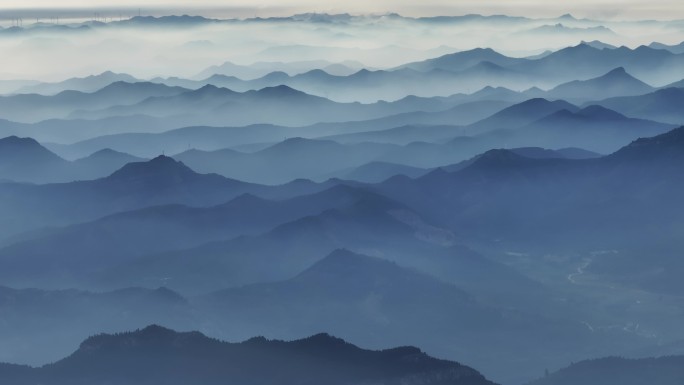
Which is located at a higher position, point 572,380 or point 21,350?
point 21,350

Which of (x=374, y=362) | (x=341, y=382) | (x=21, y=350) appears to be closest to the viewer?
(x=341, y=382)

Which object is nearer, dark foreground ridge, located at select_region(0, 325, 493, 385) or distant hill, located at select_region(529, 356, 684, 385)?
dark foreground ridge, located at select_region(0, 325, 493, 385)

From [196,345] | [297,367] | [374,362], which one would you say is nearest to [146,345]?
[196,345]

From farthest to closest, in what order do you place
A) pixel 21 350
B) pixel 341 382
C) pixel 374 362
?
pixel 21 350
pixel 374 362
pixel 341 382

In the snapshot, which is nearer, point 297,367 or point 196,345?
point 297,367

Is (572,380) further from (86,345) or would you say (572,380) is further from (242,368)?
(86,345)

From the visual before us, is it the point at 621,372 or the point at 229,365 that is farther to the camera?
the point at 621,372

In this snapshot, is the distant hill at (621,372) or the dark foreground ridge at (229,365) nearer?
the dark foreground ridge at (229,365)

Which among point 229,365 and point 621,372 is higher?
point 229,365
